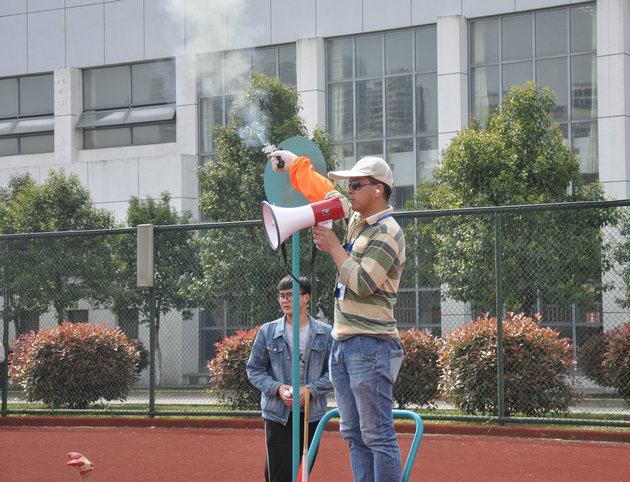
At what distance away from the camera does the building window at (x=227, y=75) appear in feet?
97.2

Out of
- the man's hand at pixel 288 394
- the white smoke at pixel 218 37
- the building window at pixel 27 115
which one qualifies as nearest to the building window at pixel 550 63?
the white smoke at pixel 218 37

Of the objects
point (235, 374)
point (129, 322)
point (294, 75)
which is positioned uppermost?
point (294, 75)

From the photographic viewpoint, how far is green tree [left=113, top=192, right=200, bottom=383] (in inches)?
554

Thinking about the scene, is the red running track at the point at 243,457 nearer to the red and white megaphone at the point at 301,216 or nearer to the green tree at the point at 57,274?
the green tree at the point at 57,274

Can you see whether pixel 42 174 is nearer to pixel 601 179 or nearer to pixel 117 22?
pixel 117 22

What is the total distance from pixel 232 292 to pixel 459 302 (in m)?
3.54

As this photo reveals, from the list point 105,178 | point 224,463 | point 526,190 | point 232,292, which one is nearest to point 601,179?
point 526,190

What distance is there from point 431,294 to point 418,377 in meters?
1.29

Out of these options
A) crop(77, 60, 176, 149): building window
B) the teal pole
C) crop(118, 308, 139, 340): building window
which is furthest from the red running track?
crop(77, 60, 176, 149): building window

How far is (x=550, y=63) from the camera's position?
25938 mm

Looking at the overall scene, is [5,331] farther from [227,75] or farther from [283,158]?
[227,75]

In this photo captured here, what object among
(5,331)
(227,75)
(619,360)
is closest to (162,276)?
(5,331)

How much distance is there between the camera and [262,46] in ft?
97.7

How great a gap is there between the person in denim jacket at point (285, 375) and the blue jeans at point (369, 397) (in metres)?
1.18
